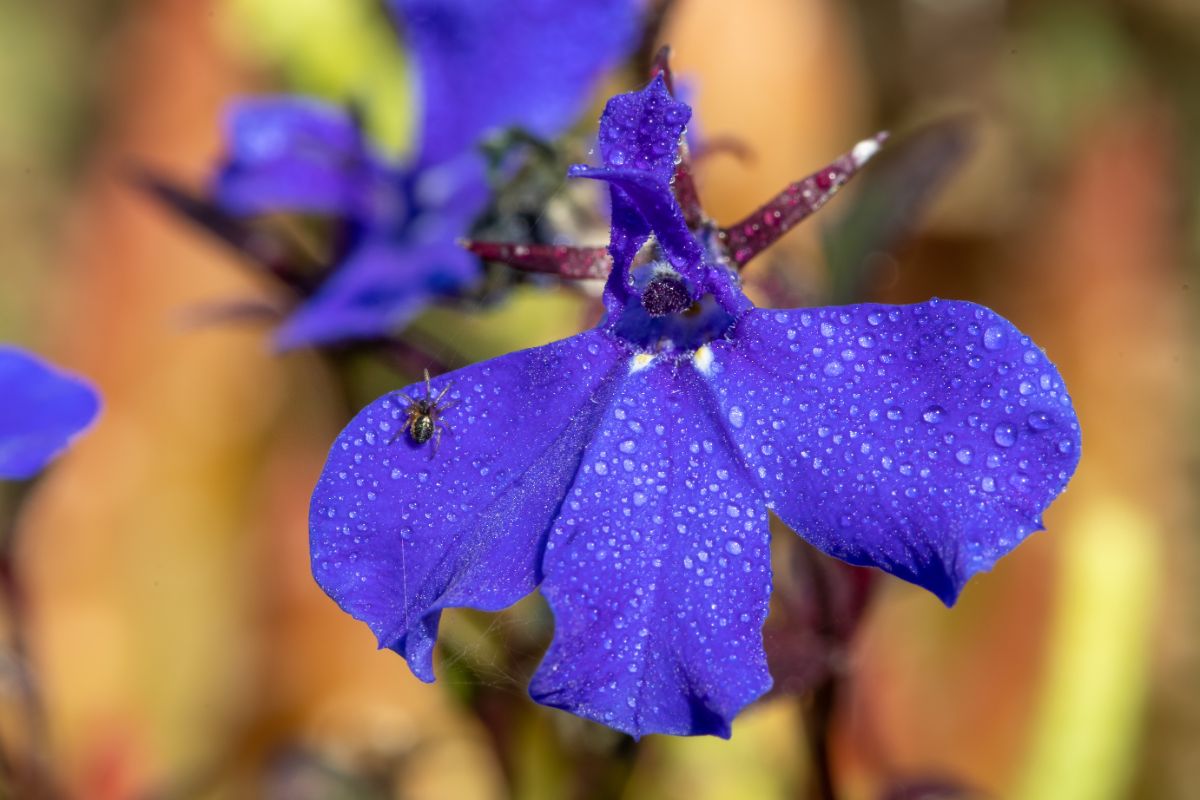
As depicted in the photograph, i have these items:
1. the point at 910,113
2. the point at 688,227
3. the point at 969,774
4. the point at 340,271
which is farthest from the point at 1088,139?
the point at 688,227

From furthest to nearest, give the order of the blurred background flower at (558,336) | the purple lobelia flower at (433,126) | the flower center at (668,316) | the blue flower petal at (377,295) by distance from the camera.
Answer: the blurred background flower at (558,336) → the purple lobelia flower at (433,126) → the blue flower petal at (377,295) → the flower center at (668,316)

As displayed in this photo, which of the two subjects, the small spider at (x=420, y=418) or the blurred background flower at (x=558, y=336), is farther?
the blurred background flower at (x=558, y=336)

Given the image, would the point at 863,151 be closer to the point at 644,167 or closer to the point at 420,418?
the point at 644,167

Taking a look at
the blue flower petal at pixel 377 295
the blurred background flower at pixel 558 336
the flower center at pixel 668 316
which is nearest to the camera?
the flower center at pixel 668 316

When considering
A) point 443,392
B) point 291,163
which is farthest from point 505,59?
point 443,392

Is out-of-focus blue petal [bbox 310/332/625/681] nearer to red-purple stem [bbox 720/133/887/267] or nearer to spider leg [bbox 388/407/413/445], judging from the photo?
spider leg [bbox 388/407/413/445]

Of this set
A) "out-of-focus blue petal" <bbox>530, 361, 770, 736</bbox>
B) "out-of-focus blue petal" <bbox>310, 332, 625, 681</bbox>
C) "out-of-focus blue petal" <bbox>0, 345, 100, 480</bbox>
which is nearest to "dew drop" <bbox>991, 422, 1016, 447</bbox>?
"out-of-focus blue petal" <bbox>530, 361, 770, 736</bbox>

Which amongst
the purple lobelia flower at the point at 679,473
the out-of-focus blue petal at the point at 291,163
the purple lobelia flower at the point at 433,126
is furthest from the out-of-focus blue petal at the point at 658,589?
the out-of-focus blue petal at the point at 291,163

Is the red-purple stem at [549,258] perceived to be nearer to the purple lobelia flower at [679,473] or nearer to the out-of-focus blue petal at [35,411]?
the purple lobelia flower at [679,473]
